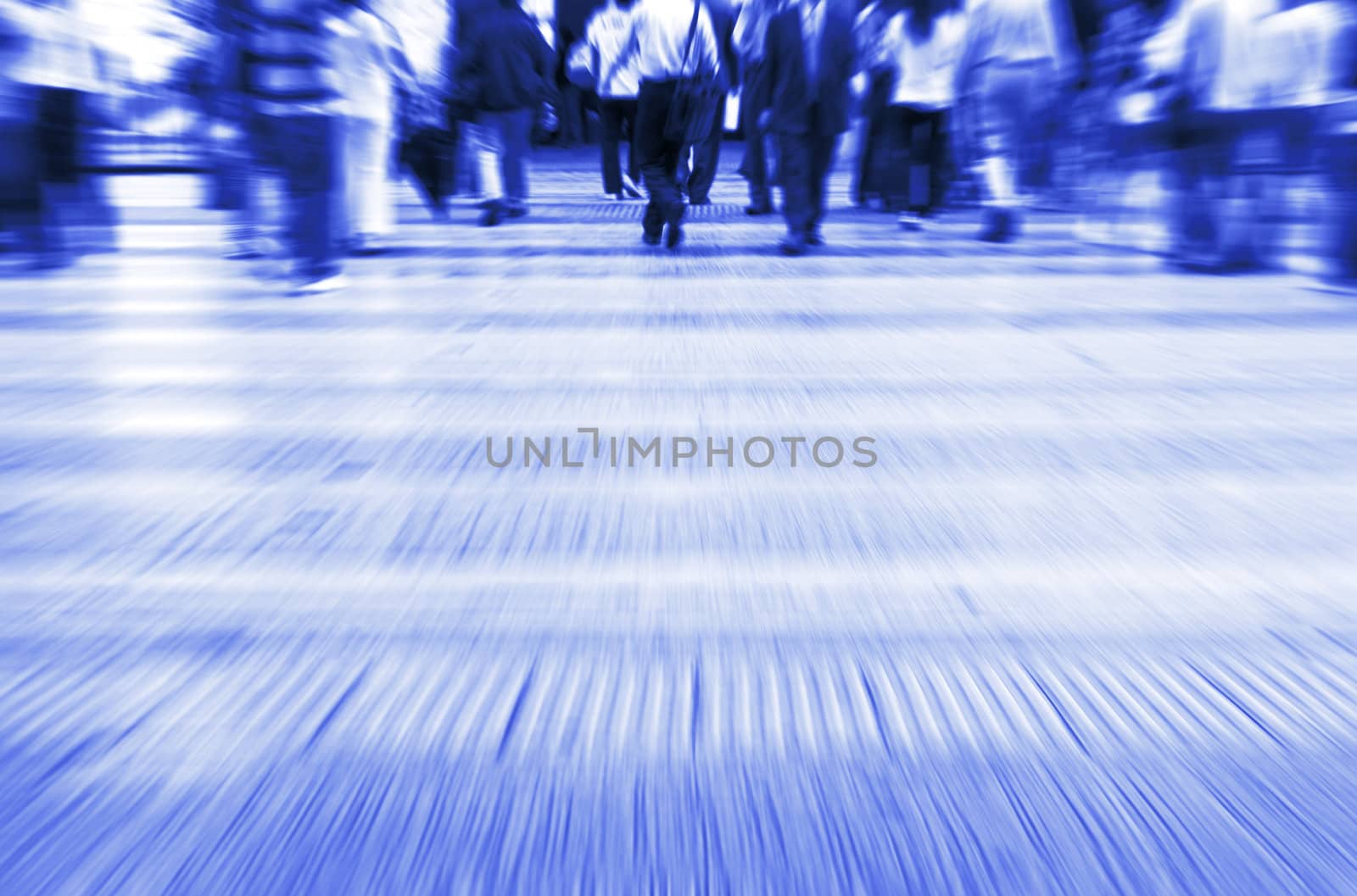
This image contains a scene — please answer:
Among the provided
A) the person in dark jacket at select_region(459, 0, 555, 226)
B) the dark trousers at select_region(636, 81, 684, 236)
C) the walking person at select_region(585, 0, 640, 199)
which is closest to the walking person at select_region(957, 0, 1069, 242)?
the dark trousers at select_region(636, 81, 684, 236)

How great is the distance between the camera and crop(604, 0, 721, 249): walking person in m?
6.18

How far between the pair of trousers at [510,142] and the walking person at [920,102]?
2180 mm

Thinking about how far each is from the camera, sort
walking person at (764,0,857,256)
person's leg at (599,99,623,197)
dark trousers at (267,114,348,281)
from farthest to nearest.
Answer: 1. person's leg at (599,99,623,197)
2. walking person at (764,0,857,256)
3. dark trousers at (267,114,348,281)

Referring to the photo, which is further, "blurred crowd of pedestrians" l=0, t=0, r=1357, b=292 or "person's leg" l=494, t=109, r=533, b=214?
"person's leg" l=494, t=109, r=533, b=214

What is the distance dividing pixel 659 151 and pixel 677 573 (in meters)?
4.86

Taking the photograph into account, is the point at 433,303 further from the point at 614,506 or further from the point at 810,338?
the point at 614,506

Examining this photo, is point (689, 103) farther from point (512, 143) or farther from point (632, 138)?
point (512, 143)

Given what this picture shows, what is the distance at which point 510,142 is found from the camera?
7.78 m

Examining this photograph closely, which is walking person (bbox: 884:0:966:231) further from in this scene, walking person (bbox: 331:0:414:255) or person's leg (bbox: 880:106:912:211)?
walking person (bbox: 331:0:414:255)

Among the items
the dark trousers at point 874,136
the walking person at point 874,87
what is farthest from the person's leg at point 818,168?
the dark trousers at point 874,136

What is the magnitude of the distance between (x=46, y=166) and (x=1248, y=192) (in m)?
4.89

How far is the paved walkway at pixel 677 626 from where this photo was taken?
1.10m

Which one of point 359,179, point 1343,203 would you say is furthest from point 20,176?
point 1343,203

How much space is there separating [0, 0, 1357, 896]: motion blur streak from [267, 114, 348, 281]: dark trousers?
0.02 metres
